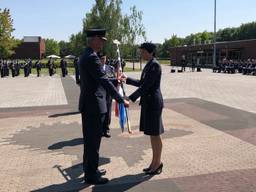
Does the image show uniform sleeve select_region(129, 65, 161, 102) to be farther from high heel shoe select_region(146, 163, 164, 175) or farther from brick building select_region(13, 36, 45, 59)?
brick building select_region(13, 36, 45, 59)

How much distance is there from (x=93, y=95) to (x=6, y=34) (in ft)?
192

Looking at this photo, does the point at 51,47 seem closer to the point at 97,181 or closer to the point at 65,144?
the point at 65,144

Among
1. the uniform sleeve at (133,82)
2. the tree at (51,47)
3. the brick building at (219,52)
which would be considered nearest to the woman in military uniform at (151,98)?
the uniform sleeve at (133,82)

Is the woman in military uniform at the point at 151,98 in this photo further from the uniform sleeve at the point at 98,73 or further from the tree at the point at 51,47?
the tree at the point at 51,47

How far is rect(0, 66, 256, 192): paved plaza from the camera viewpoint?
18.6ft

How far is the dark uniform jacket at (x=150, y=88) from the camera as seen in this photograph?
5871 mm

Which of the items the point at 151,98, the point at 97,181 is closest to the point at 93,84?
the point at 151,98

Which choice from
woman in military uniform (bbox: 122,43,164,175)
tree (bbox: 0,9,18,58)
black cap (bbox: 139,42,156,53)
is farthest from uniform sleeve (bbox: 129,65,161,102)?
tree (bbox: 0,9,18,58)

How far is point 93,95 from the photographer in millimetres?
5461

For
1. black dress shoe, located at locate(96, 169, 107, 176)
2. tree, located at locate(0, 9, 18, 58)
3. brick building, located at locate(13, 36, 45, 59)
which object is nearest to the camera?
black dress shoe, located at locate(96, 169, 107, 176)

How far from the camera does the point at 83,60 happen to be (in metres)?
5.38

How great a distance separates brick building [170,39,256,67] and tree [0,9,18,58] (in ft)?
87.4

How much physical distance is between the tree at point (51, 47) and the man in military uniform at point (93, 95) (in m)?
122

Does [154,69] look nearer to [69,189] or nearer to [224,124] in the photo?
[69,189]
